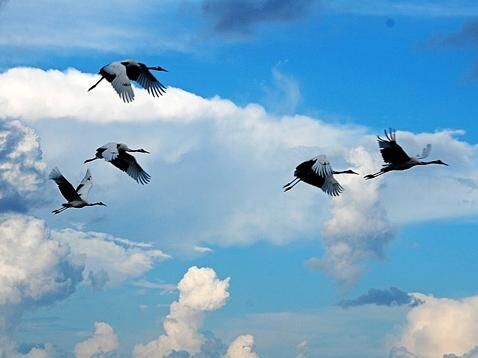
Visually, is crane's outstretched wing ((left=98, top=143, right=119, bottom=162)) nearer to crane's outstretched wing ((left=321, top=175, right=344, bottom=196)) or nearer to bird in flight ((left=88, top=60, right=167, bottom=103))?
bird in flight ((left=88, top=60, right=167, bottom=103))

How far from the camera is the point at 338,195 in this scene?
56812 millimetres

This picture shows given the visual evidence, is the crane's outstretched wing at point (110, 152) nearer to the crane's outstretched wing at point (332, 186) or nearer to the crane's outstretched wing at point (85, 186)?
the crane's outstretched wing at point (85, 186)

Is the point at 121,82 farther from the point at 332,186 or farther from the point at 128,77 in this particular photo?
the point at 332,186

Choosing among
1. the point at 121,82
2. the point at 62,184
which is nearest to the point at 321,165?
the point at 121,82

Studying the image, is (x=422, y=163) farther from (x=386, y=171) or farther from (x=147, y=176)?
(x=147, y=176)

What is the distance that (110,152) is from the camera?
53.8 meters

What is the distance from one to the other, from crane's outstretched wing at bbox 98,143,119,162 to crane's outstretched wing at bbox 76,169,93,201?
4080 mm

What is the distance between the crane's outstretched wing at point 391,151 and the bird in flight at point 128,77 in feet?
39.3

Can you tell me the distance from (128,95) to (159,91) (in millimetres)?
6094

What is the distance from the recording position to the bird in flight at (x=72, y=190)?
57.8 m

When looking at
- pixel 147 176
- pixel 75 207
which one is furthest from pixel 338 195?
→ pixel 75 207

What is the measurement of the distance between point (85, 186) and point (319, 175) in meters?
13.0

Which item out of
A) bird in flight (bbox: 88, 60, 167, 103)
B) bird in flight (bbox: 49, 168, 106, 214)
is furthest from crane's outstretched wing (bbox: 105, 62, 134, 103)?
bird in flight (bbox: 49, 168, 106, 214)

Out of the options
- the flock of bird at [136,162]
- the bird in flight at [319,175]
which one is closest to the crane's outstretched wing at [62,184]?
the flock of bird at [136,162]
